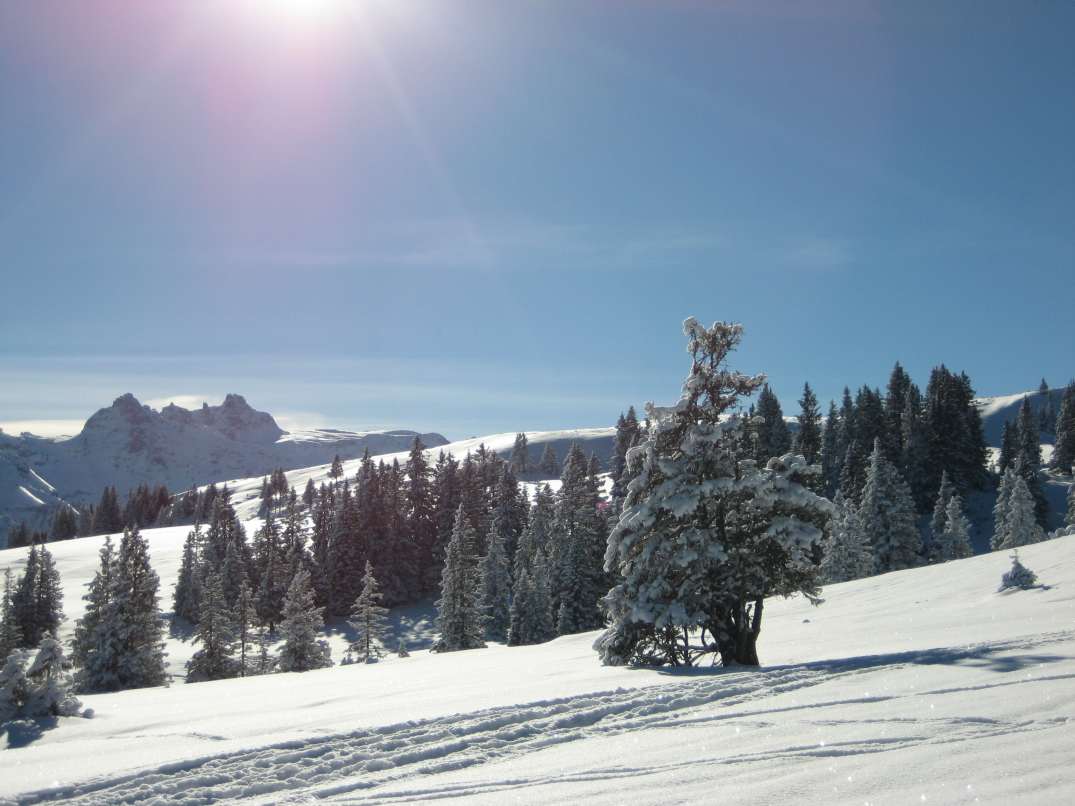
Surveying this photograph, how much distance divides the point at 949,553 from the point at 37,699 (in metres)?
60.2

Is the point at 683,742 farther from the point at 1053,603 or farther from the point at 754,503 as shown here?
the point at 1053,603

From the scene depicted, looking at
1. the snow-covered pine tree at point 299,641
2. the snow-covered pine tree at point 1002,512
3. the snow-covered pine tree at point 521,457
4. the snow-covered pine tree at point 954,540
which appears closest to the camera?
the snow-covered pine tree at point 299,641

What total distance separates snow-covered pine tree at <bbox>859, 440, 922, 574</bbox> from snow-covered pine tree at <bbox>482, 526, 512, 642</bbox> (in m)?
30.3

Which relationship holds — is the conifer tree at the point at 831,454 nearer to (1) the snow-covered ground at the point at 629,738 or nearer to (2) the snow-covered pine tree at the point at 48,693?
(1) the snow-covered ground at the point at 629,738

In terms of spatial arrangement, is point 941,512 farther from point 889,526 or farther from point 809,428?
point 809,428

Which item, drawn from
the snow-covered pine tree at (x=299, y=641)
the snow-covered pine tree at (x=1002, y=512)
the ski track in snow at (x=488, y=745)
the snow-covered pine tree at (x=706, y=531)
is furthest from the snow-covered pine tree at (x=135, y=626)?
the snow-covered pine tree at (x=1002, y=512)

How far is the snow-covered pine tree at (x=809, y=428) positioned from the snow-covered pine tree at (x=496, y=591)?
44487 millimetres

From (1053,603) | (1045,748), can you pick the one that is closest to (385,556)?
(1053,603)

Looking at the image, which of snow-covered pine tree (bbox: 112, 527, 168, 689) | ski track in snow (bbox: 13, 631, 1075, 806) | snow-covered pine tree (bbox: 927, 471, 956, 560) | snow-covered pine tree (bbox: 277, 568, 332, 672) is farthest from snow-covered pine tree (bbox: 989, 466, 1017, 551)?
Result: snow-covered pine tree (bbox: 112, 527, 168, 689)

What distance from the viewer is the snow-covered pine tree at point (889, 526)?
52.2 m

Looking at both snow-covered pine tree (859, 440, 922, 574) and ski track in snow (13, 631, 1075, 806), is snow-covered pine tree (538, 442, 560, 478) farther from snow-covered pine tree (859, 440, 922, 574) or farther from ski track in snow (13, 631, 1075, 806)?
ski track in snow (13, 631, 1075, 806)

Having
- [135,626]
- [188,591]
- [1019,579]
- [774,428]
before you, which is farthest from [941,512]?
[188,591]

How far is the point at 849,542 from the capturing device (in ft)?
157

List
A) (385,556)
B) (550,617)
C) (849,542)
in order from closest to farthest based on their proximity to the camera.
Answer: (849,542)
(550,617)
(385,556)
